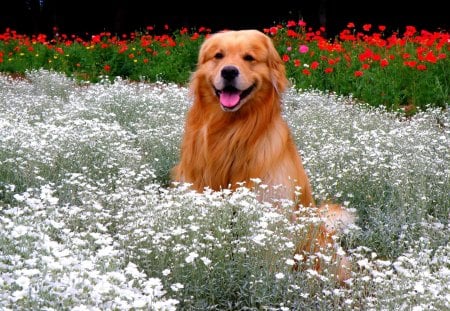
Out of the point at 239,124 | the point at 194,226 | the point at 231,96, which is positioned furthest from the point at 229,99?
the point at 194,226

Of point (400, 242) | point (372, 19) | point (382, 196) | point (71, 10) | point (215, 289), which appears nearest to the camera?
point (215, 289)

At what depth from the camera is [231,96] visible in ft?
14.5

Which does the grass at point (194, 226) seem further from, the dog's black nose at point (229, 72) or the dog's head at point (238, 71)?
the dog's black nose at point (229, 72)

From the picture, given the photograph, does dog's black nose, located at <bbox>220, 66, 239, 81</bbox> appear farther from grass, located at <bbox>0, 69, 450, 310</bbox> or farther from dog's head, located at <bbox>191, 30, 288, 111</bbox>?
grass, located at <bbox>0, 69, 450, 310</bbox>

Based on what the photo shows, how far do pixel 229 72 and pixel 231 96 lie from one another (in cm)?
18

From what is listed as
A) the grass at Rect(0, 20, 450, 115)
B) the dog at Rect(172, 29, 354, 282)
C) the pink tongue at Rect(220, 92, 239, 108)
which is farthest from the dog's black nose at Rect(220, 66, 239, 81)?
the grass at Rect(0, 20, 450, 115)

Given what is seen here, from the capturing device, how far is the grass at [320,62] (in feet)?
27.9

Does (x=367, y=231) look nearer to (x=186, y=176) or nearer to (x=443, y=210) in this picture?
(x=443, y=210)

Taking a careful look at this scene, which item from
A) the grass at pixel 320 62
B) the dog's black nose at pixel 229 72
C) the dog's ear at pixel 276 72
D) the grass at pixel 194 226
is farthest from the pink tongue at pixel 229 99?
the grass at pixel 320 62

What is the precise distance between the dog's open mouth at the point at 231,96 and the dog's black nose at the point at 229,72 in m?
0.07

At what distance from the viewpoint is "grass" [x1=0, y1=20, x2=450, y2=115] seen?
849 cm

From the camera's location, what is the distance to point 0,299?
7.07 ft

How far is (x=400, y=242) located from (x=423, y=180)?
0.55 meters

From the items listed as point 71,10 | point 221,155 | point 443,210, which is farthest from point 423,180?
point 71,10
